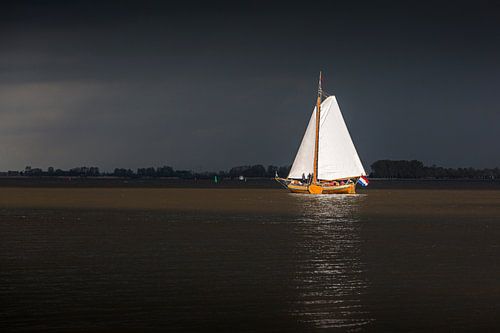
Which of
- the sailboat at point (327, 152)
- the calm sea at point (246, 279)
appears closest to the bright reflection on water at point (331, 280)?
the calm sea at point (246, 279)

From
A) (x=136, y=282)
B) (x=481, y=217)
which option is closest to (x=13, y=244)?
(x=136, y=282)

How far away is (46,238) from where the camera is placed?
1227 inches

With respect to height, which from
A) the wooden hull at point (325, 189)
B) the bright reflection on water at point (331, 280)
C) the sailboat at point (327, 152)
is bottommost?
the bright reflection on water at point (331, 280)

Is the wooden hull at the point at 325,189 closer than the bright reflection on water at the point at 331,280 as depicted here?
No

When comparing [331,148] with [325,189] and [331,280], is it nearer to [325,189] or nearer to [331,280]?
[325,189]

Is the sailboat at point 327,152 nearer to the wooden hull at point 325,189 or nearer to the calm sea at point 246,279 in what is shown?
the wooden hull at point 325,189

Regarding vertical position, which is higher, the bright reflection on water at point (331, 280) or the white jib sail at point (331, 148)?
the white jib sail at point (331, 148)

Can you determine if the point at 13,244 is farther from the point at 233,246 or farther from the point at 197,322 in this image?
the point at 197,322

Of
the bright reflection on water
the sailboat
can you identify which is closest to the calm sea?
the bright reflection on water

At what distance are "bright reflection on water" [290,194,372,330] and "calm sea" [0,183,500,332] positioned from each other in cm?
A: 3

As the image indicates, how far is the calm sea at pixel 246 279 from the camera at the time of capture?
15453 mm

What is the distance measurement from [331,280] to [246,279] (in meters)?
1.93

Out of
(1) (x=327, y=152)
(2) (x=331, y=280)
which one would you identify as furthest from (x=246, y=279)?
(1) (x=327, y=152)

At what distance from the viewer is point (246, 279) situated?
20344 millimetres
